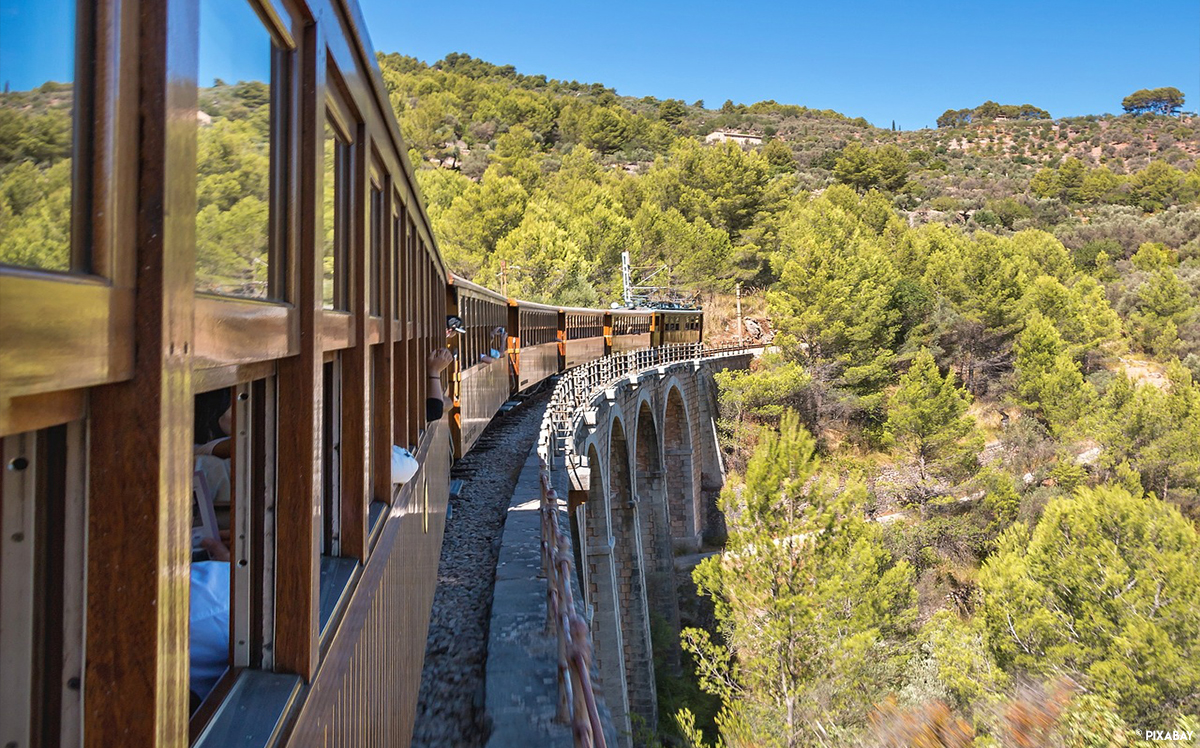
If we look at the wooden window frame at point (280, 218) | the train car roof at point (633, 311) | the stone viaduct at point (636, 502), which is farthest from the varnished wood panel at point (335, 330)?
the train car roof at point (633, 311)

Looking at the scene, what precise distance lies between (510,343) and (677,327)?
19920 millimetres

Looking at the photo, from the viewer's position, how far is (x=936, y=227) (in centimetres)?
4038

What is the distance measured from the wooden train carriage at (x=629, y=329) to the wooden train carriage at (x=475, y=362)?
11.6 m

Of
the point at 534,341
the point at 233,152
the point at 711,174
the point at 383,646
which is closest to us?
the point at 233,152

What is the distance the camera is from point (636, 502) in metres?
19.3

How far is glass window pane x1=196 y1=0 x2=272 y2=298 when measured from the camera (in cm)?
96

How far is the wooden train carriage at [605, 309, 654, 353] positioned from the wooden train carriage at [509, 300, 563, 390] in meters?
5.26

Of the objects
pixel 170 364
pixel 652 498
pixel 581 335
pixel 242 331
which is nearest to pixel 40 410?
pixel 170 364

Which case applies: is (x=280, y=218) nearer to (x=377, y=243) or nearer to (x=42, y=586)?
(x=42, y=586)

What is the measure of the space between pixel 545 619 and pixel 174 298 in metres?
4.24

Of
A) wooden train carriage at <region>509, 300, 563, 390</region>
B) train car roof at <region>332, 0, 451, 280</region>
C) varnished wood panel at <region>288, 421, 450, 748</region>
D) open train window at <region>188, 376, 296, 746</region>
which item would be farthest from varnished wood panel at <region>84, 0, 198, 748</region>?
wooden train carriage at <region>509, 300, 563, 390</region>

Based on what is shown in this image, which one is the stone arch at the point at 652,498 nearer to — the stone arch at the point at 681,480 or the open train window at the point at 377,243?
the stone arch at the point at 681,480

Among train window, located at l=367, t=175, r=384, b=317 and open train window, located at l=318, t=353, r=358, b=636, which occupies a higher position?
train window, located at l=367, t=175, r=384, b=317

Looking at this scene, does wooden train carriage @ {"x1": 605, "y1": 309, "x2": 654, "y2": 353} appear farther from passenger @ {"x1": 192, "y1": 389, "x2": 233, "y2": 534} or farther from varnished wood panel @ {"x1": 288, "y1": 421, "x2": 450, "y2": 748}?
passenger @ {"x1": 192, "y1": 389, "x2": 233, "y2": 534}
